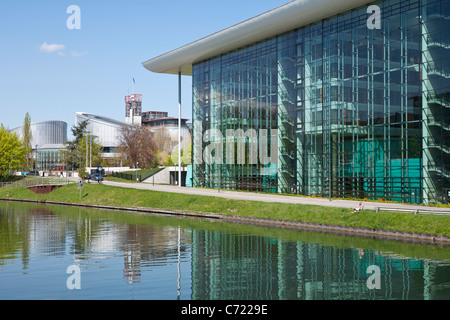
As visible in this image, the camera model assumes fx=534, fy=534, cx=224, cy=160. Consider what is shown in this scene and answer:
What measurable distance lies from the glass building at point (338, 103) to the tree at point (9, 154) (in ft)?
159

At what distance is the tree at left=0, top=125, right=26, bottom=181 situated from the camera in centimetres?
9849

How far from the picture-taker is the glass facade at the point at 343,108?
40.9 metres

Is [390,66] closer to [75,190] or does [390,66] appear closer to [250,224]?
[250,224]

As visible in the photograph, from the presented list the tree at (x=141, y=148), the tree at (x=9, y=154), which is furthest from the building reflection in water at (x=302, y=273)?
the tree at (x=9, y=154)

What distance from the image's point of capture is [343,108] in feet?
159

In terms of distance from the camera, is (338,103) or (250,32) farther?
(250,32)

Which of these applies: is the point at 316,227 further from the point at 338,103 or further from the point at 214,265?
the point at 338,103

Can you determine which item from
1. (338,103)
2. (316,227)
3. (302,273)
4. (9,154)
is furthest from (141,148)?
(302,273)

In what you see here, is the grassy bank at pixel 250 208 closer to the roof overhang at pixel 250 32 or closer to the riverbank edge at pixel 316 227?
the riverbank edge at pixel 316 227

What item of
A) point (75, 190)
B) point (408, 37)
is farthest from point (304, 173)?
point (75, 190)

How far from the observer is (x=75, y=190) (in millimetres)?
72312

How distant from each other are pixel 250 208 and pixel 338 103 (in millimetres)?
12946

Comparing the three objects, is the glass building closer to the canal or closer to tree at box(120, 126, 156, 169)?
the canal

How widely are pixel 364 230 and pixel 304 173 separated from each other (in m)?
18.7
